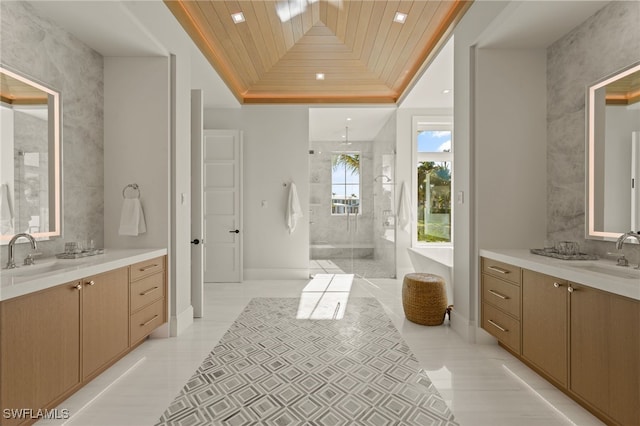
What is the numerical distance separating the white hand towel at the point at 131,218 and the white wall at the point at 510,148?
284 cm

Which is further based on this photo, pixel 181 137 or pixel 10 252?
pixel 181 137

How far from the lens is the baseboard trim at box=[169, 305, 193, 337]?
2.87 metres

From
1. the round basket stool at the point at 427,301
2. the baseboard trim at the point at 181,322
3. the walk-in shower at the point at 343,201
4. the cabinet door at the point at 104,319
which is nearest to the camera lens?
the cabinet door at the point at 104,319

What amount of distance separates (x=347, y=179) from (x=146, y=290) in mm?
5565

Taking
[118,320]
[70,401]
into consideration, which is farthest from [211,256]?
[70,401]

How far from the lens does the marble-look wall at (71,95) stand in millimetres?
2037

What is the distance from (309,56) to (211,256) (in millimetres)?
3299

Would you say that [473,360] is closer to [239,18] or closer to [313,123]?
[239,18]

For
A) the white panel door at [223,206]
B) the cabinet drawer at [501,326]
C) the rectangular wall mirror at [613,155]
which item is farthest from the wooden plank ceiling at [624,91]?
the white panel door at [223,206]

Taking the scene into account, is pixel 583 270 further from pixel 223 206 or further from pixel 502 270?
pixel 223 206

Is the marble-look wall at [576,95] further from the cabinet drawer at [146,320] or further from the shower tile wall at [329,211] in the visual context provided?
the shower tile wall at [329,211]

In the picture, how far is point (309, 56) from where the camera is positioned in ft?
14.5

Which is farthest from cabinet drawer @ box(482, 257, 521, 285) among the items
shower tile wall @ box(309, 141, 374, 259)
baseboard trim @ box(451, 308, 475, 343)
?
shower tile wall @ box(309, 141, 374, 259)

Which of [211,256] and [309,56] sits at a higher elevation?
[309,56]
